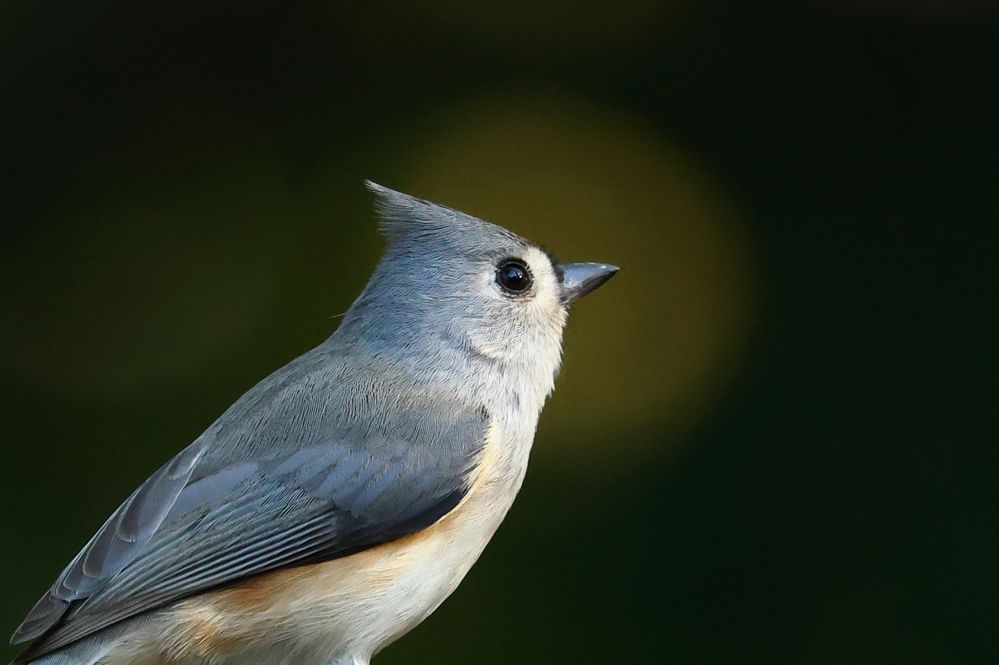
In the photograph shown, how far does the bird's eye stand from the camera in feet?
8.09

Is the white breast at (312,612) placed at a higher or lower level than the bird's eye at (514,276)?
lower

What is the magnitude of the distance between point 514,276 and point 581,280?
15cm

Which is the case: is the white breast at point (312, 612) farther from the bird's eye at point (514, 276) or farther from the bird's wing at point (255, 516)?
the bird's eye at point (514, 276)

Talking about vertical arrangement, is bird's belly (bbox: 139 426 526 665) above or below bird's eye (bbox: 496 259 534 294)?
below

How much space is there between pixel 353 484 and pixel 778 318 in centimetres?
179

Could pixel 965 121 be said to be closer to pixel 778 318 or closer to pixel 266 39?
pixel 778 318

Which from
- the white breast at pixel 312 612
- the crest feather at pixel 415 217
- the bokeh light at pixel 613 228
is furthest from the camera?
the bokeh light at pixel 613 228

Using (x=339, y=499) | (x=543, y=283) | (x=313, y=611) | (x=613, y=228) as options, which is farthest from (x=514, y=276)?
(x=613, y=228)

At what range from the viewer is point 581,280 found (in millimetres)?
2539

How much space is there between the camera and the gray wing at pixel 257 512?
2025 mm

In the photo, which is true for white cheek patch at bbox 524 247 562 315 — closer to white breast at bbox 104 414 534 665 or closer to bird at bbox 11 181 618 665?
bird at bbox 11 181 618 665

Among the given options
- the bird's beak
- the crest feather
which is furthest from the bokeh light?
the crest feather

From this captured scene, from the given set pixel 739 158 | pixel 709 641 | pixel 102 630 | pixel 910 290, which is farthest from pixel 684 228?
pixel 102 630

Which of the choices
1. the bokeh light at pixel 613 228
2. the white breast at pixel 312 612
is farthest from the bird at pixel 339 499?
the bokeh light at pixel 613 228
